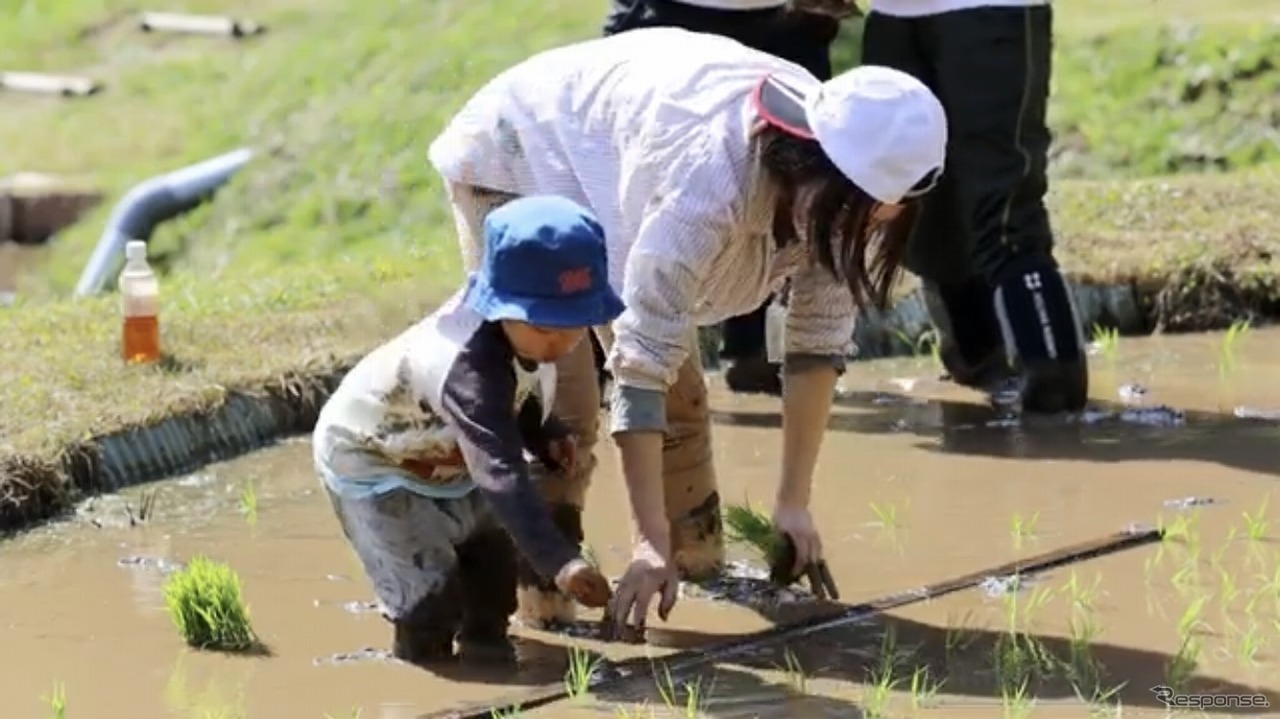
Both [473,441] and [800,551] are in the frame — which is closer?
[473,441]

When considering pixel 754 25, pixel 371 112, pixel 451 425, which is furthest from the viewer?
pixel 371 112

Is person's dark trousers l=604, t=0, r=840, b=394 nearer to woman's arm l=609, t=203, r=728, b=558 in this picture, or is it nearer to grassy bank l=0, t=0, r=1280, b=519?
grassy bank l=0, t=0, r=1280, b=519

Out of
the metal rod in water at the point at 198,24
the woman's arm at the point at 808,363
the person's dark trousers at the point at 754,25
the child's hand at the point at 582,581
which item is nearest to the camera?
the child's hand at the point at 582,581

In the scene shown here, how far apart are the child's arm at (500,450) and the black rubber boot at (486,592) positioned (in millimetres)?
335

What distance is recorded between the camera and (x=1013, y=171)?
6.78 m

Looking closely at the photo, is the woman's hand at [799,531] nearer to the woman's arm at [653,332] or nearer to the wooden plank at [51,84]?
the woman's arm at [653,332]

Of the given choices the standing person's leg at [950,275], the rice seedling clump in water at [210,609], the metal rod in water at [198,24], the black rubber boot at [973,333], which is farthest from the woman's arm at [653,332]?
the metal rod in water at [198,24]

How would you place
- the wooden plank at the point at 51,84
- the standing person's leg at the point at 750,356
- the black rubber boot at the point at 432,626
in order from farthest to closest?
the wooden plank at the point at 51,84, the standing person's leg at the point at 750,356, the black rubber boot at the point at 432,626

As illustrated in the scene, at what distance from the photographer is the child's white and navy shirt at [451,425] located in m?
4.24

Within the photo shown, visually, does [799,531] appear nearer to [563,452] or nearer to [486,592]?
[563,452]

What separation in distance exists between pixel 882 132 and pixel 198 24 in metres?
11.8

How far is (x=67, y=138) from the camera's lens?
1362 cm

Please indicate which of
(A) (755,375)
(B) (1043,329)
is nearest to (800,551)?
(B) (1043,329)

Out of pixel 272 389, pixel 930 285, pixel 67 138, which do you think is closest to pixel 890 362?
pixel 930 285
